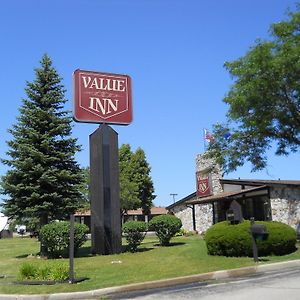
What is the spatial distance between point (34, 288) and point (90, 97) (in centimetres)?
1085

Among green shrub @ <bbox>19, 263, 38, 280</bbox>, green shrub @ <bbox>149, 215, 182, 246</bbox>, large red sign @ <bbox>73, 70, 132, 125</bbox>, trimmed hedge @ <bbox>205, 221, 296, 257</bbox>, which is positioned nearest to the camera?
green shrub @ <bbox>19, 263, 38, 280</bbox>

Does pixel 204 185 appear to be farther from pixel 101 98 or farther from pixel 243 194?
pixel 101 98

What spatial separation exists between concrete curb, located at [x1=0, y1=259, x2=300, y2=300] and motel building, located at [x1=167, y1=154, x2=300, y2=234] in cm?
261

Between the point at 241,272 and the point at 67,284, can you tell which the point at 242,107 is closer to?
the point at 241,272

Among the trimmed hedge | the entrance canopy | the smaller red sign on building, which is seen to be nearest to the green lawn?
the trimmed hedge

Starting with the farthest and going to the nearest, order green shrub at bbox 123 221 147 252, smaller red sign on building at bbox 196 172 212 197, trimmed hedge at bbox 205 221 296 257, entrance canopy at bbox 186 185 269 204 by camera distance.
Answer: smaller red sign on building at bbox 196 172 212 197, entrance canopy at bbox 186 185 269 204, green shrub at bbox 123 221 147 252, trimmed hedge at bbox 205 221 296 257

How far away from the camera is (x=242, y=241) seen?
1592 cm

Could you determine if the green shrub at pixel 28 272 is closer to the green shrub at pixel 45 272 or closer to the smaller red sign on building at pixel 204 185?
the green shrub at pixel 45 272

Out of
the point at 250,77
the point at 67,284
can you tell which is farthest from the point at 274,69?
the point at 67,284

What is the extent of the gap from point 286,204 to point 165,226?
27.9ft

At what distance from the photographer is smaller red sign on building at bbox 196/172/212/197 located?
36.8 metres

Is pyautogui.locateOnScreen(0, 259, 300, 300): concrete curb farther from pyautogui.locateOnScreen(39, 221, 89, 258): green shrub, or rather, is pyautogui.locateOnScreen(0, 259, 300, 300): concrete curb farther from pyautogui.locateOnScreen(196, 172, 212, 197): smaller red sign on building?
pyautogui.locateOnScreen(196, 172, 212, 197): smaller red sign on building

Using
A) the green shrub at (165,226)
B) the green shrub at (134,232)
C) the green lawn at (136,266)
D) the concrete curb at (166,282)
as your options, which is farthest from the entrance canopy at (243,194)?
the concrete curb at (166,282)

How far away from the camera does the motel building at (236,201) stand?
2619cm
